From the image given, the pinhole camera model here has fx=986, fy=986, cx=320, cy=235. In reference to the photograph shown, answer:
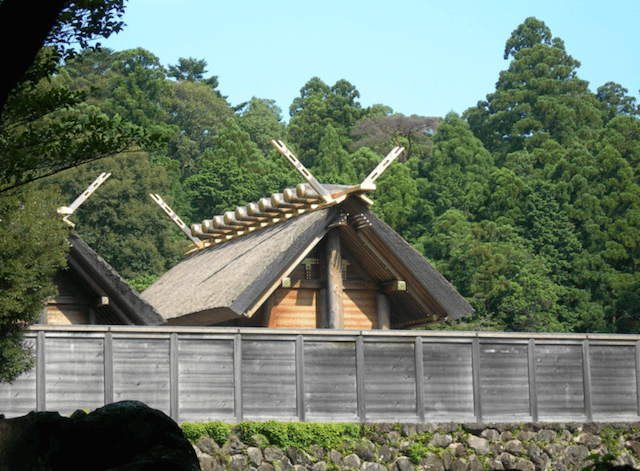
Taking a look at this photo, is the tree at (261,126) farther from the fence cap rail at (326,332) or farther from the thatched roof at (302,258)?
the fence cap rail at (326,332)

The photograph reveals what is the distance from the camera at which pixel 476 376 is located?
15.5 metres

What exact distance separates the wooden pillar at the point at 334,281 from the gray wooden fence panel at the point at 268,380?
4052mm

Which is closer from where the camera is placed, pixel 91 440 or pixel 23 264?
pixel 91 440

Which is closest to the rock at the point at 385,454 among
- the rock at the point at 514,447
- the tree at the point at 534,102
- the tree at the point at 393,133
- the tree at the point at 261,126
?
the rock at the point at 514,447

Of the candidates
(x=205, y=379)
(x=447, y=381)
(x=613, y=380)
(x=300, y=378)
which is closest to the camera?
(x=205, y=379)

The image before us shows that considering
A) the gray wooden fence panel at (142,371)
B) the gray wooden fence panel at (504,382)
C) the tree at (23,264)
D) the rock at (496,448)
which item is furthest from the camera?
the gray wooden fence panel at (504,382)

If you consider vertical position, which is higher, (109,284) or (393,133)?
(393,133)

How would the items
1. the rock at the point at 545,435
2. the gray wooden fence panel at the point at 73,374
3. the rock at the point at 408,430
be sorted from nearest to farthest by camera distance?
the gray wooden fence panel at the point at 73,374 → the rock at the point at 408,430 → the rock at the point at 545,435

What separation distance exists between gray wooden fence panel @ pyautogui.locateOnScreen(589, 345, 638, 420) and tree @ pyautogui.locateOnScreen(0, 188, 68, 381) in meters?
8.76

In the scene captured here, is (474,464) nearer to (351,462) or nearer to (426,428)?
(426,428)

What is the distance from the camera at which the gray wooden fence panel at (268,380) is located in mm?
14438

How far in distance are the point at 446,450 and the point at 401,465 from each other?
0.84 m

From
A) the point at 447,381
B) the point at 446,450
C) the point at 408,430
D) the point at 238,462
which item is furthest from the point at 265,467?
the point at 447,381

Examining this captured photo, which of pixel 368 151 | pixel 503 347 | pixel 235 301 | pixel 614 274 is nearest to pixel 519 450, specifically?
pixel 503 347
